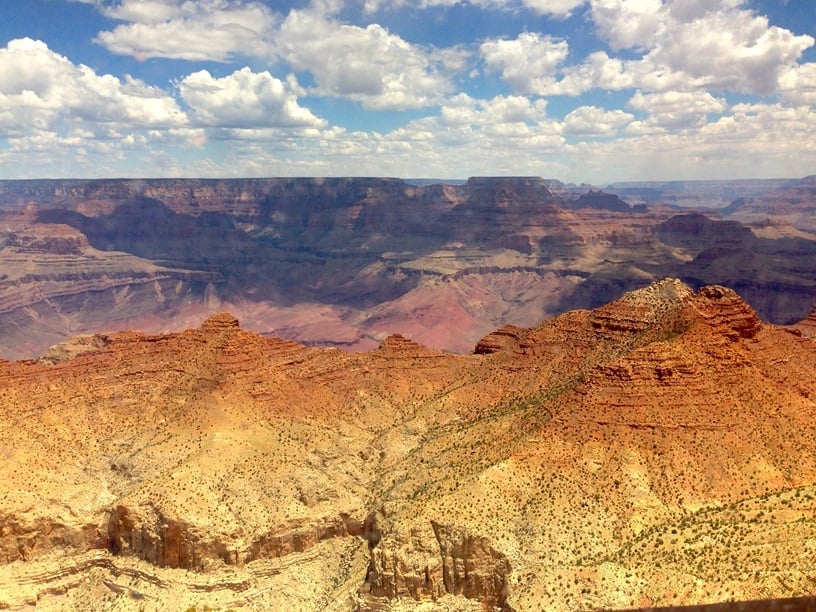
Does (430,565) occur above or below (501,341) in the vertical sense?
below

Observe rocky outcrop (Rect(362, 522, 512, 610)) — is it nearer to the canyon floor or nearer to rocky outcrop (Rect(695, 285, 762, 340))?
the canyon floor

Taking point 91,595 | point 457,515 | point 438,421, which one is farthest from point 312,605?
point 438,421

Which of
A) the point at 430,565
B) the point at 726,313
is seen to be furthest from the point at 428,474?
the point at 726,313

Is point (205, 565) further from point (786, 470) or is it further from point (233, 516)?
point (786, 470)

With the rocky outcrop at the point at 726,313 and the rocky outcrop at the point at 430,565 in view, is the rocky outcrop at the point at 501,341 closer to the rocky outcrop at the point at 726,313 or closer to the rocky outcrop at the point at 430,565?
the rocky outcrop at the point at 726,313

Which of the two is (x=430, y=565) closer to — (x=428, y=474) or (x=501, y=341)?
(x=428, y=474)

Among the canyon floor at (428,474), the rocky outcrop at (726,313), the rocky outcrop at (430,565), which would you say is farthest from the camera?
the rocky outcrop at (726,313)

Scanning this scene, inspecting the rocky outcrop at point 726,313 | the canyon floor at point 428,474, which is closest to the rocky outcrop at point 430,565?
the canyon floor at point 428,474

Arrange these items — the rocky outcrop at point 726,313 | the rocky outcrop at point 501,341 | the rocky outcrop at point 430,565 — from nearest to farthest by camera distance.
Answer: the rocky outcrop at point 430,565, the rocky outcrop at point 726,313, the rocky outcrop at point 501,341

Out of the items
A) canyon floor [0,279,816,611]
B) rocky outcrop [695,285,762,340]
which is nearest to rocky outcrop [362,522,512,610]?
canyon floor [0,279,816,611]
